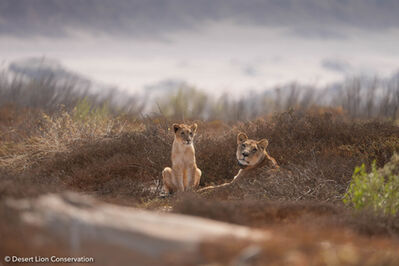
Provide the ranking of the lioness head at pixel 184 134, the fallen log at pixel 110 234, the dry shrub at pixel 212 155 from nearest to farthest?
the fallen log at pixel 110 234 → the dry shrub at pixel 212 155 → the lioness head at pixel 184 134

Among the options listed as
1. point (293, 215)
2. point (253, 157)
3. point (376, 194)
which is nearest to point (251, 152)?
point (253, 157)

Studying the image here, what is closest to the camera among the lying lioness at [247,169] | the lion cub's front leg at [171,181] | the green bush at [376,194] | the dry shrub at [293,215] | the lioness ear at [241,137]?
the dry shrub at [293,215]

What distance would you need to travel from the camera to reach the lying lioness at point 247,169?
9.54 m

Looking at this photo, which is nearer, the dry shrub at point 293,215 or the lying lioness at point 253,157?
the dry shrub at point 293,215

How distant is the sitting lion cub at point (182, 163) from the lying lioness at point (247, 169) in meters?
0.43

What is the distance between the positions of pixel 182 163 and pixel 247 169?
1.42 metres

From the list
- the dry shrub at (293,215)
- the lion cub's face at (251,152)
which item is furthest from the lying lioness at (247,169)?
the dry shrub at (293,215)

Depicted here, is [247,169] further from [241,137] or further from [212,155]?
[212,155]

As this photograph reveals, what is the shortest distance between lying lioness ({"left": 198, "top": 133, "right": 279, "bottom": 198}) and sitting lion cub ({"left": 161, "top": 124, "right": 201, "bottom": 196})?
428 millimetres

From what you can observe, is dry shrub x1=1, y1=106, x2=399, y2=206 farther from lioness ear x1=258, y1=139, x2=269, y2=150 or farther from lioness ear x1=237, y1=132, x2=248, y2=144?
lioness ear x1=237, y1=132, x2=248, y2=144

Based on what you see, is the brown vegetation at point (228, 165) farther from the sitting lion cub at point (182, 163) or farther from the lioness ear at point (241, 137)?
the lioness ear at point (241, 137)

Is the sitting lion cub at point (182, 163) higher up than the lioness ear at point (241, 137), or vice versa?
the lioness ear at point (241, 137)

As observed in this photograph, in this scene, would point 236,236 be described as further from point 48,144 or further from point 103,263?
point 48,144

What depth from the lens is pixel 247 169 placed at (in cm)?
1045
